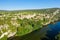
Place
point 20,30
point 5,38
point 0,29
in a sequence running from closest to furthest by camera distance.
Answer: point 5,38 < point 0,29 < point 20,30

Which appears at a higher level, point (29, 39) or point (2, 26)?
point (2, 26)

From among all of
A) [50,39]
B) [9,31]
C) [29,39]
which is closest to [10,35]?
[9,31]

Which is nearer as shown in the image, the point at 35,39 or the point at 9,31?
the point at 35,39

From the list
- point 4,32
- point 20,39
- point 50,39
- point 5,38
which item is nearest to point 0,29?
point 4,32

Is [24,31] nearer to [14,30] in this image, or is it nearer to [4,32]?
[14,30]

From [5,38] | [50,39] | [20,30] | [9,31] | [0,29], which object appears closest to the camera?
[50,39]

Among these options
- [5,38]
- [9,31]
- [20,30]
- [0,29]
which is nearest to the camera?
[5,38]

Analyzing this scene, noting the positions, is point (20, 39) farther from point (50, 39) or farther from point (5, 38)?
point (50, 39)

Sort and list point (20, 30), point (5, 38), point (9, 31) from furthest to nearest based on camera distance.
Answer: point (20, 30) → point (9, 31) → point (5, 38)

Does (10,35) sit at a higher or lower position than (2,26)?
lower
